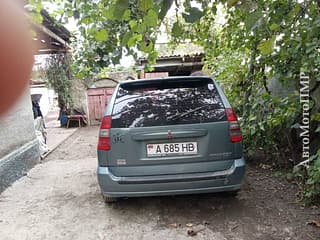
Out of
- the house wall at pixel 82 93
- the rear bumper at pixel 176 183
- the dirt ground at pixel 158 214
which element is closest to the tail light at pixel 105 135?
the rear bumper at pixel 176 183

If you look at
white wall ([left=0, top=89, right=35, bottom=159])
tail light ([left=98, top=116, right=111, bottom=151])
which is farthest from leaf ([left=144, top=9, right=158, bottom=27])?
white wall ([left=0, top=89, right=35, bottom=159])

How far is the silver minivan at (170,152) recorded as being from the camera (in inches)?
108

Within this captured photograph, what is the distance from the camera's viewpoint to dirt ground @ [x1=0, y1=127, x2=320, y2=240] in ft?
8.71

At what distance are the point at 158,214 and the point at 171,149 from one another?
78 cm

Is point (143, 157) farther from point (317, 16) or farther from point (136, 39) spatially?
point (317, 16)

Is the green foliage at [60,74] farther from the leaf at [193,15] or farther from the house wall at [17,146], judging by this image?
the leaf at [193,15]

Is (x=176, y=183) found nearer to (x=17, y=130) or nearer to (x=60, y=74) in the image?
(x=17, y=130)

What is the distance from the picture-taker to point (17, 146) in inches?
184

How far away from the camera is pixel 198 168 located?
2752mm

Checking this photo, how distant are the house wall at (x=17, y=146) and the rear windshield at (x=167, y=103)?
1.72 m

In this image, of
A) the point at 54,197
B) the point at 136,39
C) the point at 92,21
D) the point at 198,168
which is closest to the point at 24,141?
the point at 54,197

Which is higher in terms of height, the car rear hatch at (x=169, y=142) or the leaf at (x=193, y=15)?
the leaf at (x=193, y=15)

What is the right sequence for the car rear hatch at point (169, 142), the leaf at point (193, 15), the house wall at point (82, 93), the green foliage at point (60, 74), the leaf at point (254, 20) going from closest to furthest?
the leaf at point (193, 15)
the leaf at point (254, 20)
the car rear hatch at point (169, 142)
the green foliage at point (60, 74)
the house wall at point (82, 93)

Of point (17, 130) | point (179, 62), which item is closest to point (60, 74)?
point (179, 62)
